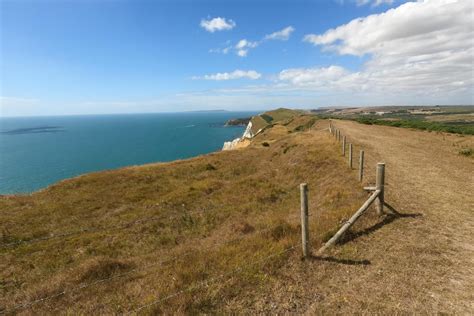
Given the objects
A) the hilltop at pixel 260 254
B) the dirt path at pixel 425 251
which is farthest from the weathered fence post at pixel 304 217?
the dirt path at pixel 425 251

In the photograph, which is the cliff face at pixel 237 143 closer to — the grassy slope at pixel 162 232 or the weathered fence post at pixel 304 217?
the grassy slope at pixel 162 232

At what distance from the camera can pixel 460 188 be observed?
1288 cm

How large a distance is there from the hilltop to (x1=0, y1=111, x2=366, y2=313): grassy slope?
0.20ft

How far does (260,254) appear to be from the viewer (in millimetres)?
7828

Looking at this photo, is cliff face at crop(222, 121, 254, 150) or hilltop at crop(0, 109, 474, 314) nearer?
hilltop at crop(0, 109, 474, 314)

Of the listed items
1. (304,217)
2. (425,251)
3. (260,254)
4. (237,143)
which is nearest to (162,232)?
(260,254)

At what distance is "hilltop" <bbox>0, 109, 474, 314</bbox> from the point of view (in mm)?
6078

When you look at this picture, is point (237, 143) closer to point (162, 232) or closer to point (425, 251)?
point (162, 232)

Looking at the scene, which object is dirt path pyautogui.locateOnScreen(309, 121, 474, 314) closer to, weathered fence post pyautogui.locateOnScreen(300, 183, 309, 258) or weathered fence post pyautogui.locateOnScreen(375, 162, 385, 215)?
weathered fence post pyautogui.locateOnScreen(375, 162, 385, 215)

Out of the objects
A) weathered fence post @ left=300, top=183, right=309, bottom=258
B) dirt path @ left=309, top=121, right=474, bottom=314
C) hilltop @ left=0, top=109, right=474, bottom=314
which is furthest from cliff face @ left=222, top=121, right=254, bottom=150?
weathered fence post @ left=300, top=183, right=309, bottom=258

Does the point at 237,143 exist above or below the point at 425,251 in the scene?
below

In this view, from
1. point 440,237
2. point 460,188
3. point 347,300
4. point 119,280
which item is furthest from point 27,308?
point 460,188

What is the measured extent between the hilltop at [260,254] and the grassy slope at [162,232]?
0.06 metres

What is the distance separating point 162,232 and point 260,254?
8.63 m
